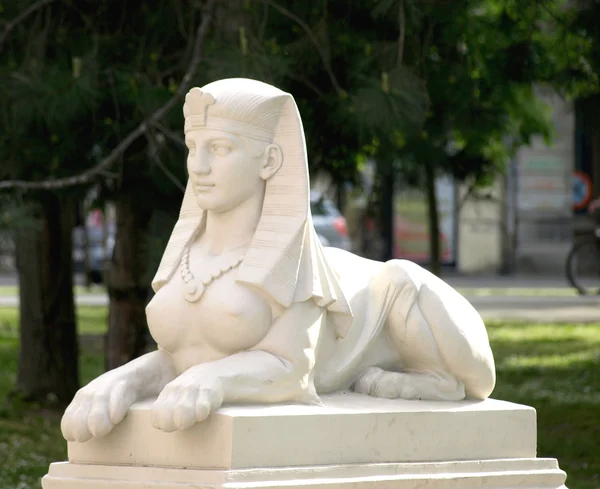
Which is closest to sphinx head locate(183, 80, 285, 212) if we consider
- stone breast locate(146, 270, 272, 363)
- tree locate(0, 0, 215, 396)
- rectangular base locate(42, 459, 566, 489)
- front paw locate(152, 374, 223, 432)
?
stone breast locate(146, 270, 272, 363)

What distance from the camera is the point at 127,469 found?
16.1 feet

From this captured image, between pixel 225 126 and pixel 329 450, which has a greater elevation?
pixel 225 126

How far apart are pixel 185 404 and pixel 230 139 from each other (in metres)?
0.99

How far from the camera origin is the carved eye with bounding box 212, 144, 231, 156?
16.5ft

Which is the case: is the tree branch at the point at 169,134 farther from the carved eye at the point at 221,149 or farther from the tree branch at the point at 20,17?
the carved eye at the point at 221,149

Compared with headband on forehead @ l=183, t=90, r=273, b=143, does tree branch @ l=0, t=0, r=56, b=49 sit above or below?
above

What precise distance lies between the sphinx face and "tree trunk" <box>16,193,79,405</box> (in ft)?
20.2

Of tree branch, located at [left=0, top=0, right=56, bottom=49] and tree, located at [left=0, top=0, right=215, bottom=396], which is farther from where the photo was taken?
tree branch, located at [left=0, top=0, right=56, bottom=49]

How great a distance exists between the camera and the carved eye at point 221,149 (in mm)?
5027

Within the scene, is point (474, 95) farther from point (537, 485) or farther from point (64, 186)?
point (537, 485)

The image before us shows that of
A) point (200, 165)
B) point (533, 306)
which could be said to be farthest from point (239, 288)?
point (533, 306)

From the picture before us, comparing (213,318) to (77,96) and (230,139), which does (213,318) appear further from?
(77,96)

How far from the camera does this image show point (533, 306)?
66.2 feet

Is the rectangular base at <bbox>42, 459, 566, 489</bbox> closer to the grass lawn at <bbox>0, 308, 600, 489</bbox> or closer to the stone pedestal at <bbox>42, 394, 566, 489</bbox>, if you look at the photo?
→ the stone pedestal at <bbox>42, 394, 566, 489</bbox>
